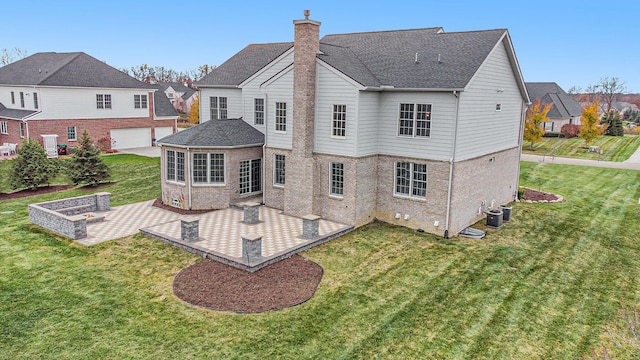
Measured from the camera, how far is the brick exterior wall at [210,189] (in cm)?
2075

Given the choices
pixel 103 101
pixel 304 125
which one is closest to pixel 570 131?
pixel 304 125

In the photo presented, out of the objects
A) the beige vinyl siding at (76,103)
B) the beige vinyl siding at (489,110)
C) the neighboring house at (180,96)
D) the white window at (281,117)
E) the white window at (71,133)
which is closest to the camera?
the beige vinyl siding at (489,110)

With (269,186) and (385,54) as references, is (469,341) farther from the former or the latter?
(385,54)

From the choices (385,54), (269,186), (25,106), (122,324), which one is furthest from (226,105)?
(25,106)

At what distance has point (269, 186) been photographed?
70.1ft

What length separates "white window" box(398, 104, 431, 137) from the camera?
17875 mm

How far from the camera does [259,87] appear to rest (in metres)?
21.8

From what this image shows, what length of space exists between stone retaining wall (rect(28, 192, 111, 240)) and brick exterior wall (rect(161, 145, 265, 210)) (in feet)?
9.96

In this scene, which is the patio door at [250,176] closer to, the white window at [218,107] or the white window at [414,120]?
the white window at [218,107]

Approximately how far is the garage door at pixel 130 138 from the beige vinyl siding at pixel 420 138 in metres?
31.1

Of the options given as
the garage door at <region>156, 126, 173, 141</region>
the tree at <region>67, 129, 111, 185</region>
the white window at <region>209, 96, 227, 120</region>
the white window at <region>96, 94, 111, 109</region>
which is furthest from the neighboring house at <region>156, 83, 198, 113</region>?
the white window at <region>209, 96, 227, 120</region>

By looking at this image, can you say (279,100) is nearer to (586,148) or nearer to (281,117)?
(281,117)

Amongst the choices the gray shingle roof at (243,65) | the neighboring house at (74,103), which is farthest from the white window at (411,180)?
the neighboring house at (74,103)

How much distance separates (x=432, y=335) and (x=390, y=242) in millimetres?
6547
